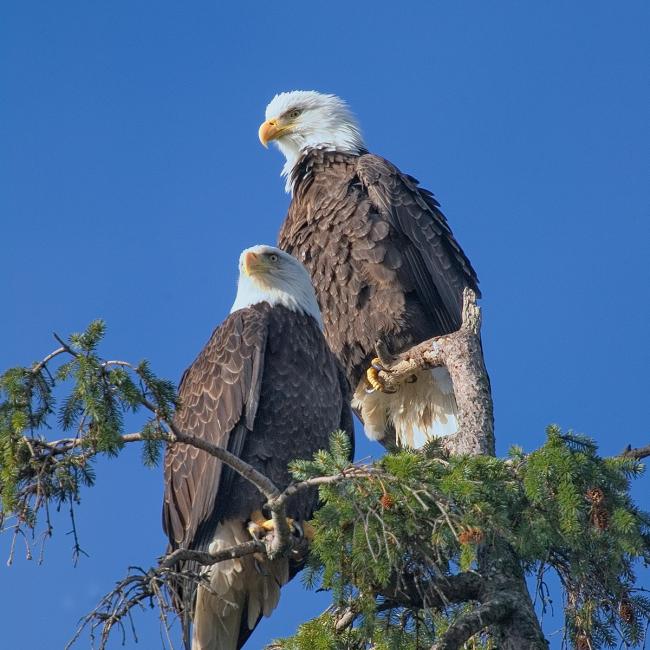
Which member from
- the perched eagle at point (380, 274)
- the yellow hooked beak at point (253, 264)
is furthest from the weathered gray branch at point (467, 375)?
the yellow hooked beak at point (253, 264)

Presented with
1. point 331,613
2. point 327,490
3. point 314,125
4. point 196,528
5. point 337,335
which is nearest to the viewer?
point 327,490

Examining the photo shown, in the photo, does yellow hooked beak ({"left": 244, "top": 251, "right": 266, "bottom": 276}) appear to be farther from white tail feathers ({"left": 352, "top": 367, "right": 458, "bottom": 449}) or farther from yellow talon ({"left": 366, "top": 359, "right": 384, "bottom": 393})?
white tail feathers ({"left": 352, "top": 367, "right": 458, "bottom": 449})

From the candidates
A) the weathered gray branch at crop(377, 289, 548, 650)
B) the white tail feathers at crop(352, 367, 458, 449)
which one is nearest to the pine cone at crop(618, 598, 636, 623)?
the weathered gray branch at crop(377, 289, 548, 650)

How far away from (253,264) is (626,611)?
2454 mm

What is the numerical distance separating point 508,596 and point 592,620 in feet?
1.08

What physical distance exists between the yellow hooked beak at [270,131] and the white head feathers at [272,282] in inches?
85.0

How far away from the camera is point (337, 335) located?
22.5ft

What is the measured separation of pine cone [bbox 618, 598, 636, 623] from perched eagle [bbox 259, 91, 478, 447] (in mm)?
2921

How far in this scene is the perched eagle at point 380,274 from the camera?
671 centimetres

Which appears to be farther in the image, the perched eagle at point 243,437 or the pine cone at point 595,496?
the perched eagle at point 243,437

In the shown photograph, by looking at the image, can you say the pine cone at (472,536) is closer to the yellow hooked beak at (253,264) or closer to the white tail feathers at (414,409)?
the yellow hooked beak at (253,264)

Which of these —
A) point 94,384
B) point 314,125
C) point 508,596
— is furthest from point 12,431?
point 314,125

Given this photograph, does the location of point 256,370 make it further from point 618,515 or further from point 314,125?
point 314,125

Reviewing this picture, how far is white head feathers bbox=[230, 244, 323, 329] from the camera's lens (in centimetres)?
538
